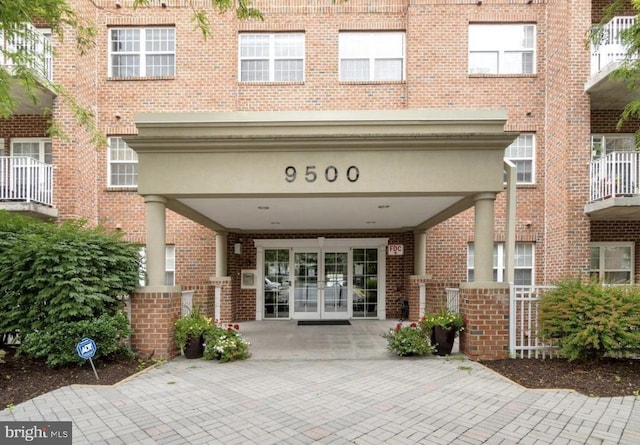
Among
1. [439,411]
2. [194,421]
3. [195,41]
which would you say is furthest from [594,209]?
[195,41]

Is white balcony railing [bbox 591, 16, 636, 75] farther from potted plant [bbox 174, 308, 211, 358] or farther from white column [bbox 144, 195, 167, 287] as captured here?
potted plant [bbox 174, 308, 211, 358]

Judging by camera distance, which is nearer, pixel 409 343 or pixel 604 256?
pixel 409 343

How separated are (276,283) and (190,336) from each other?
18.2 ft

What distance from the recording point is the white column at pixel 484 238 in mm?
6781

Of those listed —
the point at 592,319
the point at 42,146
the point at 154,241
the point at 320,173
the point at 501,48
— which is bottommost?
the point at 592,319

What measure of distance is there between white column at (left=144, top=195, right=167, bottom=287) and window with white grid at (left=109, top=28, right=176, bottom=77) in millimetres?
7027

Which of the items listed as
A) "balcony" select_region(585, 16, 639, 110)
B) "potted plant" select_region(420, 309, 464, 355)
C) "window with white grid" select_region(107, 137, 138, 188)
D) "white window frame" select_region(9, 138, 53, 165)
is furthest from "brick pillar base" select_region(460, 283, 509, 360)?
"white window frame" select_region(9, 138, 53, 165)

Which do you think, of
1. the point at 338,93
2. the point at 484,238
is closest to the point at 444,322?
the point at 484,238

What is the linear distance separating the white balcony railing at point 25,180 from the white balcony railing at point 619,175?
14.8 metres

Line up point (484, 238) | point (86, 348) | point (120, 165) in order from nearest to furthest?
point (86, 348)
point (484, 238)
point (120, 165)

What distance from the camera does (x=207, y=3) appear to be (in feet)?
40.4

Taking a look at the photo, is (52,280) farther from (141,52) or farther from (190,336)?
(141,52)

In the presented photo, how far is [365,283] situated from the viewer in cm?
1243

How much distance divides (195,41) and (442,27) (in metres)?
7.71
